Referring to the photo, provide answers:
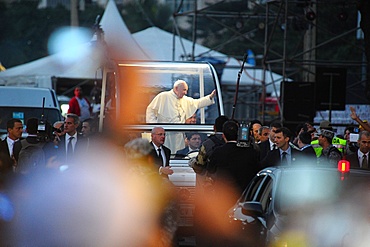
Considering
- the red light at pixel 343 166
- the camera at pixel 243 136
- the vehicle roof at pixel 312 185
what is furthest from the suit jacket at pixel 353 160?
the red light at pixel 343 166

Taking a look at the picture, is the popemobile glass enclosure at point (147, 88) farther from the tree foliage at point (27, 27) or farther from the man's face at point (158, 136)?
the tree foliage at point (27, 27)

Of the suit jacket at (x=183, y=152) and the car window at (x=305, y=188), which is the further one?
the suit jacket at (x=183, y=152)

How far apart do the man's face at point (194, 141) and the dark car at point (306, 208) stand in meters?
4.61

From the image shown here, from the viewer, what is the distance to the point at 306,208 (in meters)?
8.72

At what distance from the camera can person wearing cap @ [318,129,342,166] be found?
13.0m

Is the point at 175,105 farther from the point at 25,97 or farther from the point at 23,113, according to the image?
the point at 25,97

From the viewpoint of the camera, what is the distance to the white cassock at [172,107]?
15516 mm

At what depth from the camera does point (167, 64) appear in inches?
623

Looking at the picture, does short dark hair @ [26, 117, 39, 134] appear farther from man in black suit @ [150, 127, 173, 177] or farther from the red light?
the red light

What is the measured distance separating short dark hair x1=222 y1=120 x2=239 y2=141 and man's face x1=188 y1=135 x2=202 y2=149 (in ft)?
8.28

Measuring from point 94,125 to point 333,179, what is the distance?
8032 mm

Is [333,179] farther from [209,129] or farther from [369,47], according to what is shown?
[369,47]

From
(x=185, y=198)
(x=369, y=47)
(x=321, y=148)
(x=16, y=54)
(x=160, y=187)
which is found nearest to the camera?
(x=160, y=187)

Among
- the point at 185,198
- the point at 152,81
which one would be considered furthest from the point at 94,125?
the point at 185,198
